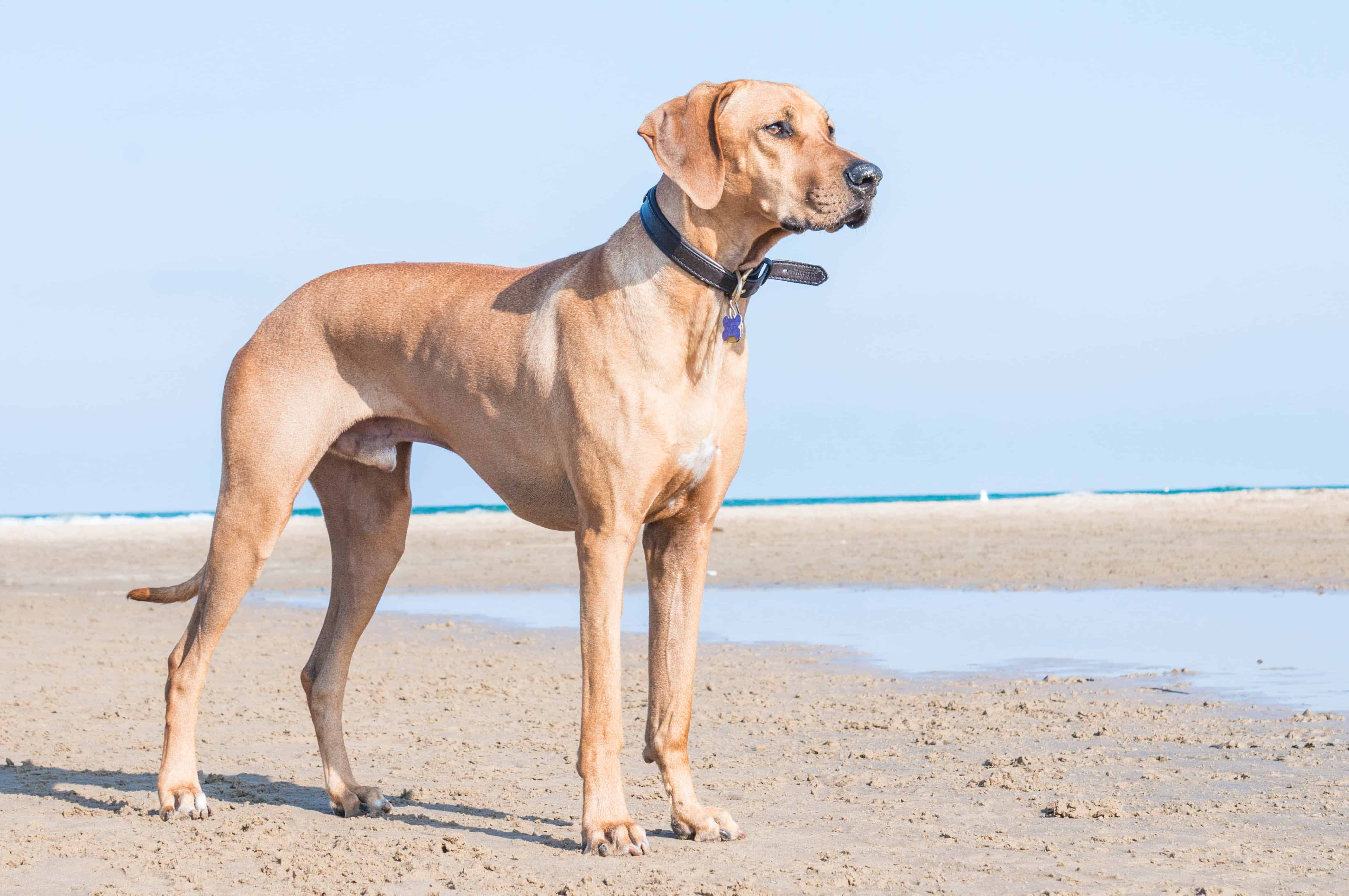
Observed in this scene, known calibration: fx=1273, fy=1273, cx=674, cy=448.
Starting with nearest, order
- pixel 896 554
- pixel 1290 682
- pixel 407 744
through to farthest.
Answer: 1. pixel 407 744
2. pixel 1290 682
3. pixel 896 554

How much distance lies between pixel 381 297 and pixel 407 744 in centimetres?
250

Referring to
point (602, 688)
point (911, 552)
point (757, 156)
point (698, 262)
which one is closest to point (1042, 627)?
point (602, 688)

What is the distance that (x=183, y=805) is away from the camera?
15.7 feet

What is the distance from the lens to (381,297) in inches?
197

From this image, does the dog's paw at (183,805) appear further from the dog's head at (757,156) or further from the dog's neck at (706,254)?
the dog's head at (757,156)

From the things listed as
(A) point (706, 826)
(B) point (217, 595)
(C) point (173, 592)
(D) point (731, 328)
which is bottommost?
(A) point (706, 826)

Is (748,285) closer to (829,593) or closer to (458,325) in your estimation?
(458,325)

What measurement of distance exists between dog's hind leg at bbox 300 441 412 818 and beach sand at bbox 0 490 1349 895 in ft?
1.47

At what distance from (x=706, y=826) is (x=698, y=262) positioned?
6.29 feet

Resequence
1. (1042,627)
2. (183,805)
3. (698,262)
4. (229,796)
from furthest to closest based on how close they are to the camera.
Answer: (1042,627) < (229,796) < (183,805) < (698,262)

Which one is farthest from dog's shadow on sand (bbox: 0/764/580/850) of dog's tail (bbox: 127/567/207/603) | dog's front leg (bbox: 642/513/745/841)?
dog's tail (bbox: 127/567/207/603)

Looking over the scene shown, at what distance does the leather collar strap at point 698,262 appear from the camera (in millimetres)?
4254

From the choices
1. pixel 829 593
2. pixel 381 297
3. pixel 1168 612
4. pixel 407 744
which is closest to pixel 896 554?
pixel 829 593

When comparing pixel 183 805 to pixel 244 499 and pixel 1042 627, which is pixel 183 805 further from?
pixel 1042 627
